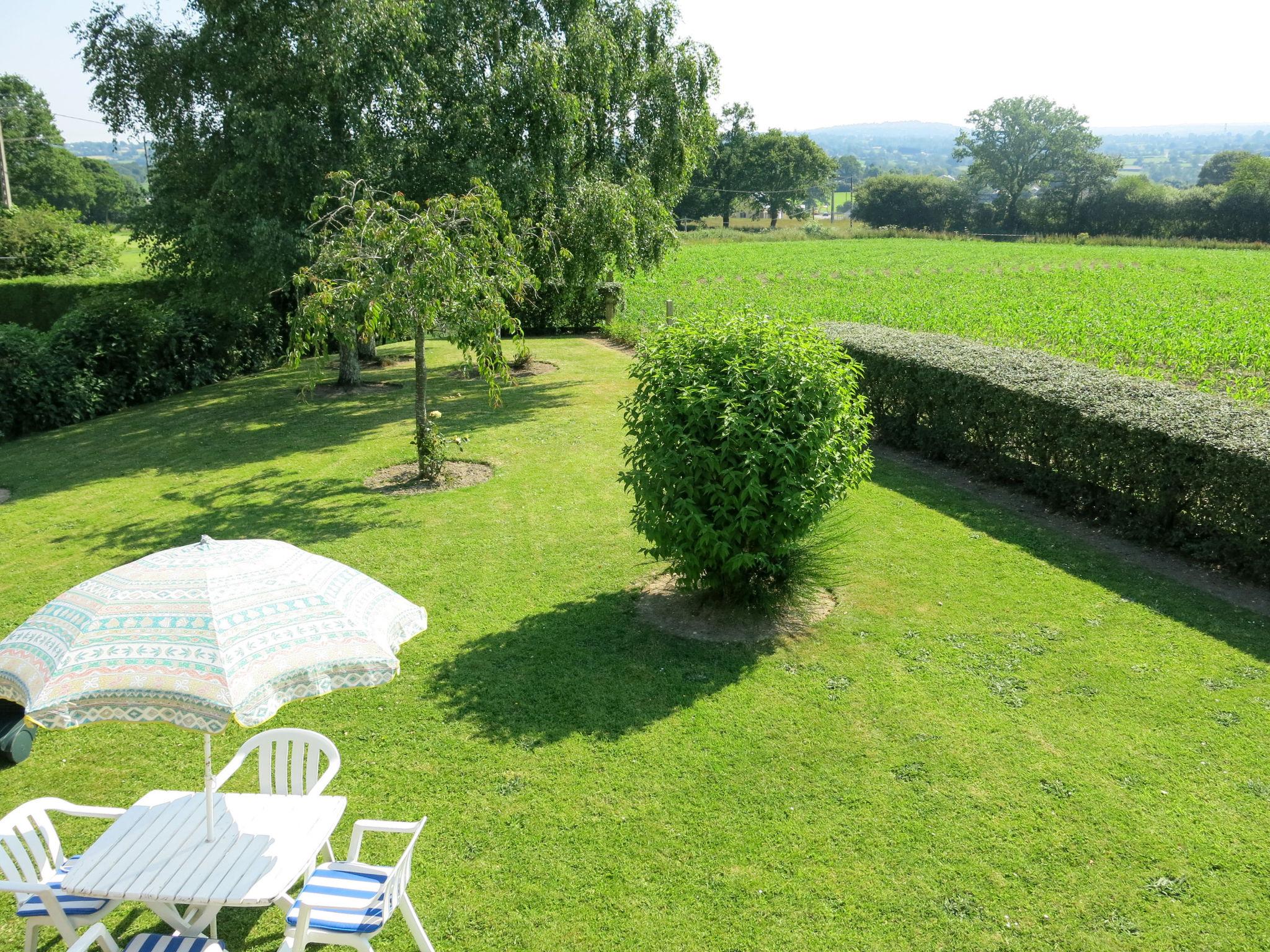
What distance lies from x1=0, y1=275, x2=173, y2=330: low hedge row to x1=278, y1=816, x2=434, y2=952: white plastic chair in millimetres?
17769

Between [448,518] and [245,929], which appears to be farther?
[448,518]

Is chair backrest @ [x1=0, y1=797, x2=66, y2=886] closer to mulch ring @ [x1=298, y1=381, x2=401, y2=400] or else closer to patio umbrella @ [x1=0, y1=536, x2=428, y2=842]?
patio umbrella @ [x1=0, y1=536, x2=428, y2=842]

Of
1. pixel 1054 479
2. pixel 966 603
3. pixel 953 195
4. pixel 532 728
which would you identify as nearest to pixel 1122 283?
pixel 1054 479

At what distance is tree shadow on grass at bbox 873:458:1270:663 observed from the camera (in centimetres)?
701

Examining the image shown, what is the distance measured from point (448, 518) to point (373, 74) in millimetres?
7886

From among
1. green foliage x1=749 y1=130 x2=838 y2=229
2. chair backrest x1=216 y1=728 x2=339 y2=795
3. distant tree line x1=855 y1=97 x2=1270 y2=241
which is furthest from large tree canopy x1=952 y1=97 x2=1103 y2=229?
chair backrest x1=216 y1=728 x2=339 y2=795

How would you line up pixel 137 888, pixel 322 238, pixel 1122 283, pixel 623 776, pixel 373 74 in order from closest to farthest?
1. pixel 137 888
2. pixel 623 776
3. pixel 322 238
4. pixel 373 74
5. pixel 1122 283

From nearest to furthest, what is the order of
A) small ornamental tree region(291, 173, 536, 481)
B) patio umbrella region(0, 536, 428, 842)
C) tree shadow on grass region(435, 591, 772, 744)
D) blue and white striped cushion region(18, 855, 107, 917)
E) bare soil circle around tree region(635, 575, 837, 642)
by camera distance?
patio umbrella region(0, 536, 428, 842)
blue and white striped cushion region(18, 855, 107, 917)
tree shadow on grass region(435, 591, 772, 744)
bare soil circle around tree region(635, 575, 837, 642)
small ornamental tree region(291, 173, 536, 481)

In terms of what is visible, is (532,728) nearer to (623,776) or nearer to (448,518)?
(623,776)

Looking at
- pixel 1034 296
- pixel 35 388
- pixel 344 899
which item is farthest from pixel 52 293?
pixel 1034 296

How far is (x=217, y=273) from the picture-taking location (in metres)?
14.3

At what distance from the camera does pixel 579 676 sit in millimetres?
6617

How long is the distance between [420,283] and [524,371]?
8.83 meters

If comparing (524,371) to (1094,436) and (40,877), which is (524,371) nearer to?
(1094,436)
